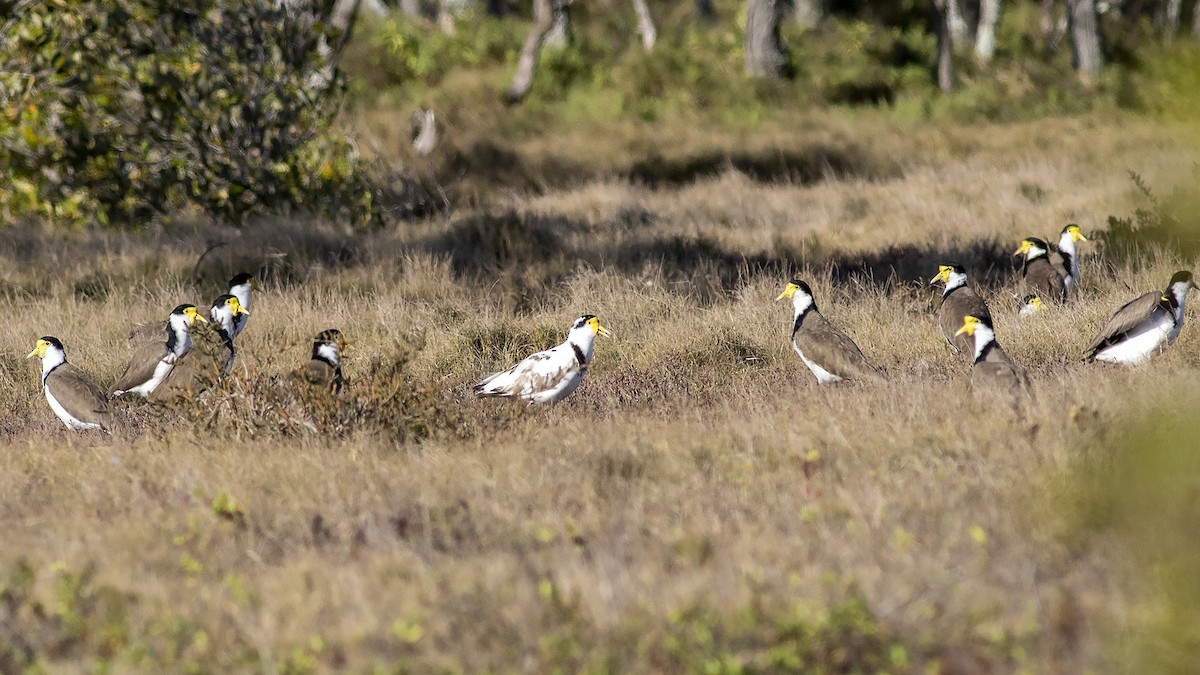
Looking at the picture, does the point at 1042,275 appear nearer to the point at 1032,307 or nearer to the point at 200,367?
the point at 1032,307

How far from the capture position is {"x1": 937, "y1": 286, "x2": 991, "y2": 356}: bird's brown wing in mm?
9516

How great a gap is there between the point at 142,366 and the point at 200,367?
133 centimetres

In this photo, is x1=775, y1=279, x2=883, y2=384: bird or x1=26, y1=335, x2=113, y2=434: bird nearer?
x1=26, y1=335, x2=113, y2=434: bird

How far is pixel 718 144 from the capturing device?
912 inches

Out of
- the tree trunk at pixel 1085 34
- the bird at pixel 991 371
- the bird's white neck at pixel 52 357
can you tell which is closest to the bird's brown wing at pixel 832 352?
the bird at pixel 991 371

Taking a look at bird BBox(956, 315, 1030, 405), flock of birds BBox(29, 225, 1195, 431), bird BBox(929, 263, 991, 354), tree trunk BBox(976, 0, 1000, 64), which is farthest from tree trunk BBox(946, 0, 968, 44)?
bird BBox(956, 315, 1030, 405)

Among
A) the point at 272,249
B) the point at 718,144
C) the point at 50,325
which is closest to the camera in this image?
the point at 50,325

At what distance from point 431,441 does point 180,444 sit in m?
1.48

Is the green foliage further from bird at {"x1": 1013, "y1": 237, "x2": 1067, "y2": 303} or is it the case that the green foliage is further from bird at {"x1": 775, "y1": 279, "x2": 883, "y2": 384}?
bird at {"x1": 775, "y1": 279, "x2": 883, "y2": 384}

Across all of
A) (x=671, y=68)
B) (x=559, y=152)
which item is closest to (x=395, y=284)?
(x=559, y=152)

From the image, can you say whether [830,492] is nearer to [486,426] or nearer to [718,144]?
[486,426]

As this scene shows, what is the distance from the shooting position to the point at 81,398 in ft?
28.0

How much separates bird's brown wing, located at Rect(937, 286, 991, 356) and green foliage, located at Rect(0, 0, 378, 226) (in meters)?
8.10

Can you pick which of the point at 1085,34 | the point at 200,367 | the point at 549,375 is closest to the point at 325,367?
the point at 200,367
